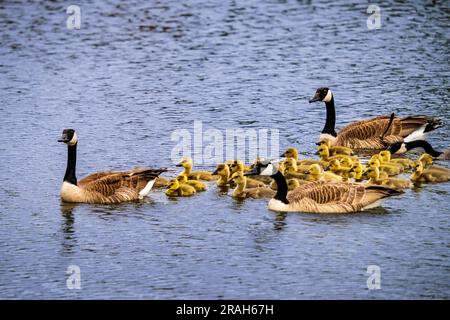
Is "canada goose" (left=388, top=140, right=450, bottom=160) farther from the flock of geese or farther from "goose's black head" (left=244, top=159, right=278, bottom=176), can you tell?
"goose's black head" (left=244, top=159, right=278, bottom=176)

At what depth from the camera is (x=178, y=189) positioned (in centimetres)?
1673

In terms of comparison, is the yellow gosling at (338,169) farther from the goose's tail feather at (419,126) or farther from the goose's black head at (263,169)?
the goose's tail feather at (419,126)

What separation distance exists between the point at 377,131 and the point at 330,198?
12.3 ft

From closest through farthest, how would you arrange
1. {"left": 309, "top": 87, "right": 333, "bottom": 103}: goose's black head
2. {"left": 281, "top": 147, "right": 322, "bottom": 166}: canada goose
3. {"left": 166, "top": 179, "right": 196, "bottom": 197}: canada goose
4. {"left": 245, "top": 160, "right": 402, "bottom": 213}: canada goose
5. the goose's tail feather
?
1. {"left": 245, "top": 160, "right": 402, "bottom": 213}: canada goose
2. {"left": 166, "top": 179, "right": 196, "bottom": 197}: canada goose
3. {"left": 281, "top": 147, "right": 322, "bottom": 166}: canada goose
4. the goose's tail feather
5. {"left": 309, "top": 87, "right": 333, "bottom": 103}: goose's black head

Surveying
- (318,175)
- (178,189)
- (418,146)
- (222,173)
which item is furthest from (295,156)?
(178,189)

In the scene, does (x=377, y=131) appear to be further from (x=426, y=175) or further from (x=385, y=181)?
(x=385, y=181)

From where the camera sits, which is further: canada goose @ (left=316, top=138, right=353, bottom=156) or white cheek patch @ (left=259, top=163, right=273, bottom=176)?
canada goose @ (left=316, top=138, right=353, bottom=156)

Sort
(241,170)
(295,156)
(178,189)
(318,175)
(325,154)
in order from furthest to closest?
(325,154), (295,156), (318,175), (241,170), (178,189)

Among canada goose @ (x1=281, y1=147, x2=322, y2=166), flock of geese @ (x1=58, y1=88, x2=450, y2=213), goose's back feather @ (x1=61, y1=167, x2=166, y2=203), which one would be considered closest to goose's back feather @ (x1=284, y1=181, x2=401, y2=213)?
flock of geese @ (x1=58, y1=88, x2=450, y2=213)

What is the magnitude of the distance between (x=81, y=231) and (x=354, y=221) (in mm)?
3334

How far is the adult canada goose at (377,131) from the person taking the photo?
63.1 feet

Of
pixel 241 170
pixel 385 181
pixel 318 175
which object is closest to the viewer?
pixel 385 181

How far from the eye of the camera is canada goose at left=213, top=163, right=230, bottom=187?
55.9ft
